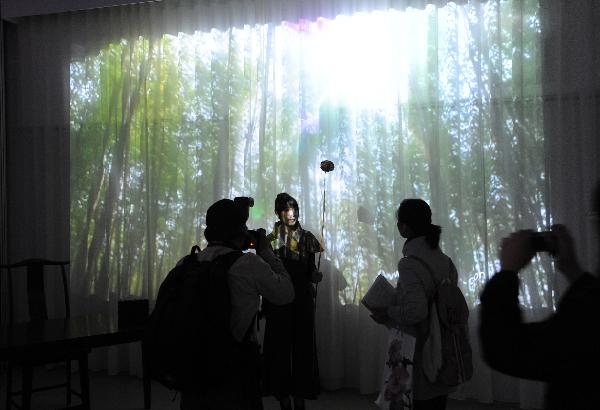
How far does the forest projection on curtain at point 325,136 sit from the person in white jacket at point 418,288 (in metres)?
2.13

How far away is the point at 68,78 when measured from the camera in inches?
232

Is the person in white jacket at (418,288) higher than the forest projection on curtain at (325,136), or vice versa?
the forest projection on curtain at (325,136)

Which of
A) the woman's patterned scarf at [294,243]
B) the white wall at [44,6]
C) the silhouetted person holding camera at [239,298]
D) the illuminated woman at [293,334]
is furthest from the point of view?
the white wall at [44,6]

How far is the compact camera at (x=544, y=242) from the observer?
49.1 inches

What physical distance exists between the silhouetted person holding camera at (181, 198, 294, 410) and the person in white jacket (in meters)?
0.52

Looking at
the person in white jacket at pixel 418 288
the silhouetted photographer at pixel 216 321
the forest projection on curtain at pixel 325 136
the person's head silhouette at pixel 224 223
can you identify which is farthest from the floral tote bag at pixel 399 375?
the forest projection on curtain at pixel 325 136

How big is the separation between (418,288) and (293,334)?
6.51 feet

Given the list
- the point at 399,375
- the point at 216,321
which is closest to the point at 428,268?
the point at 399,375

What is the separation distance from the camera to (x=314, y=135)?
5020 mm

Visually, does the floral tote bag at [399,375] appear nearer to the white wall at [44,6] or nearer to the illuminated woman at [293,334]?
the illuminated woman at [293,334]

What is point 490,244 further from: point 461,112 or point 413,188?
point 461,112

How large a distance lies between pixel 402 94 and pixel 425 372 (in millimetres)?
2829

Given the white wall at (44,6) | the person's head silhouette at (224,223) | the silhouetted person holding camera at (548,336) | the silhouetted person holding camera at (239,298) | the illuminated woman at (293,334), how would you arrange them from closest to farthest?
1. the silhouetted person holding camera at (548,336)
2. the silhouetted person holding camera at (239,298)
3. the person's head silhouette at (224,223)
4. the illuminated woman at (293,334)
5. the white wall at (44,6)

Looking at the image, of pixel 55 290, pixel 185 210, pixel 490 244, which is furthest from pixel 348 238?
pixel 55 290
